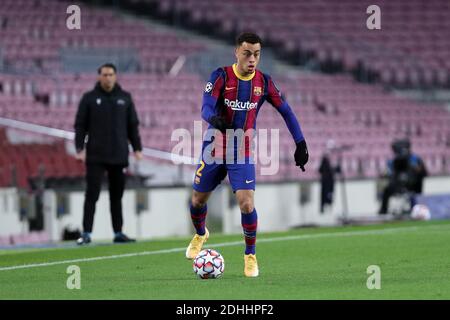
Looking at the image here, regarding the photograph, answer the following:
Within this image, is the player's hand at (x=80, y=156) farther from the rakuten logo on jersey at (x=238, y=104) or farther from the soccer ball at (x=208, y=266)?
the soccer ball at (x=208, y=266)

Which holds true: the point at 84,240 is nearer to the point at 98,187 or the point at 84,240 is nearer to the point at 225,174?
the point at 98,187

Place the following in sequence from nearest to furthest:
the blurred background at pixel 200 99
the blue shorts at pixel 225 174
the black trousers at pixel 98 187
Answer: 1. the blue shorts at pixel 225 174
2. the black trousers at pixel 98 187
3. the blurred background at pixel 200 99

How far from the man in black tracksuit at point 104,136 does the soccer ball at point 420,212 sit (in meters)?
8.26

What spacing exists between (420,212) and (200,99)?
6.58m

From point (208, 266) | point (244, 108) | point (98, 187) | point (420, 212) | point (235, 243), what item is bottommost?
point (420, 212)

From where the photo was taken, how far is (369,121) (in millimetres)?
29234

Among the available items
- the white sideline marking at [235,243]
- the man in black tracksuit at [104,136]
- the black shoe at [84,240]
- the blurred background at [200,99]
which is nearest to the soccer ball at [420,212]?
the blurred background at [200,99]

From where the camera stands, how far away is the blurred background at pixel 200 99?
67.8 feet

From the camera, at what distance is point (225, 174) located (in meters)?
10.8

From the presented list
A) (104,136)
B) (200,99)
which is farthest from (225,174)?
(200,99)

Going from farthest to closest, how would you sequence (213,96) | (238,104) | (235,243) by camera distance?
(235,243)
(238,104)
(213,96)

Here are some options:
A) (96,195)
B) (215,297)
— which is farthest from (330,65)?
(215,297)

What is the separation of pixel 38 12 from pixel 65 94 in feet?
14.4

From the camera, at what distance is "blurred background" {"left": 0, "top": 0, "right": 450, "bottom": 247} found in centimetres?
2067
